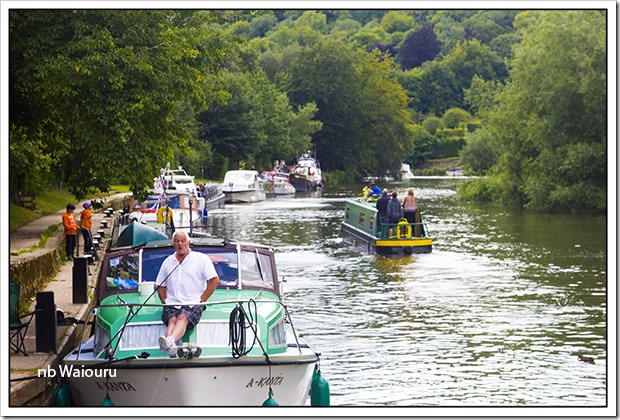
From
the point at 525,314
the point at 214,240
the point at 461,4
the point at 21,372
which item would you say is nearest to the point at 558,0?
the point at 461,4

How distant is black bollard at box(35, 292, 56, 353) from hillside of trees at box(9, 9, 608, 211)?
4962mm

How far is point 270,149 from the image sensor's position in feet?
358

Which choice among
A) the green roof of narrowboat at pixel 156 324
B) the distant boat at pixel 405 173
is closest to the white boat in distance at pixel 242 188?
the distant boat at pixel 405 173

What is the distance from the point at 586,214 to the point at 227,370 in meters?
45.9

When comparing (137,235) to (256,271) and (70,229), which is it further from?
(70,229)

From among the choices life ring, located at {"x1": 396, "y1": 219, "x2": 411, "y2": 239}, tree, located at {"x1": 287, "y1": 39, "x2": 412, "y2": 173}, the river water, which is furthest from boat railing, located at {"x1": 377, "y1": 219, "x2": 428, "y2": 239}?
tree, located at {"x1": 287, "y1": 39, "x2": 412, "y2": 173}

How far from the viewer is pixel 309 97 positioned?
404 feet

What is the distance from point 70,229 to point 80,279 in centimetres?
868

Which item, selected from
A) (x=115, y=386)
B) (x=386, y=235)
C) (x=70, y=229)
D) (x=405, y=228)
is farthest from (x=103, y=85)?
(x=405, y=228)

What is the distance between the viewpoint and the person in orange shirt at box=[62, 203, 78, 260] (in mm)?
31000

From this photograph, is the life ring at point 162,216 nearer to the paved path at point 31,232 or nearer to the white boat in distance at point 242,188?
the paved path at point 31,232

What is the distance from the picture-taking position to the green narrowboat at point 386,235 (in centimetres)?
3922

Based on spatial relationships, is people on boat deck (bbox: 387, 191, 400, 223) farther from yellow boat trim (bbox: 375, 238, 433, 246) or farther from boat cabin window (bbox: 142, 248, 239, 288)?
boat cabin window (bbox: 142, 248, 239, 288)

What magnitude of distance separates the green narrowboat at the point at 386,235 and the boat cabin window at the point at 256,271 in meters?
21.7
